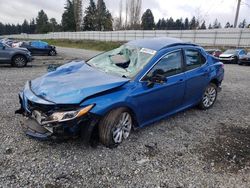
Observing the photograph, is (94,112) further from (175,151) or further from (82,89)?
(175,151)

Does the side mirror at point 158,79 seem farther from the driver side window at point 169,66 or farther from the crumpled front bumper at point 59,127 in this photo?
the crumpled front bumper at point 59,127

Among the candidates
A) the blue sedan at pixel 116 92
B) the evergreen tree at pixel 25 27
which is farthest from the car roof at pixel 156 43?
the evergreen tree at pixel 25 27

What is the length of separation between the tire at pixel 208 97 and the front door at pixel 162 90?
1154 millimetres

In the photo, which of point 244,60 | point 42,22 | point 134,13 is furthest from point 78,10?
point 244,60

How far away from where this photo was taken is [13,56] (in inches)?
492

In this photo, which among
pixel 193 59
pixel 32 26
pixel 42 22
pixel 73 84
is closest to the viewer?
pixel 73 84

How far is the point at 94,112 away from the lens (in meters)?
3.32

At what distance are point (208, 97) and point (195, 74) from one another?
1.10m

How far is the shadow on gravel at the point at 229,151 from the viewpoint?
3525 mm

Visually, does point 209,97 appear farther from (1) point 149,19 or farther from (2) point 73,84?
(1) point 149,19

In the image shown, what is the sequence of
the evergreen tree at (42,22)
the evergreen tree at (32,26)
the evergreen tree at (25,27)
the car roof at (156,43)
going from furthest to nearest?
the evergreen tree at (25,27)
the evergreen tree at (32,26)
the evergreen tree at (42,22)
the car roof at (156,43)

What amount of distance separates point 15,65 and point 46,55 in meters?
10.6

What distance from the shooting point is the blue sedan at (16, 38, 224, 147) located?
330 cm

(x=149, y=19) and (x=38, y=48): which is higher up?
(x=149, y=19)
